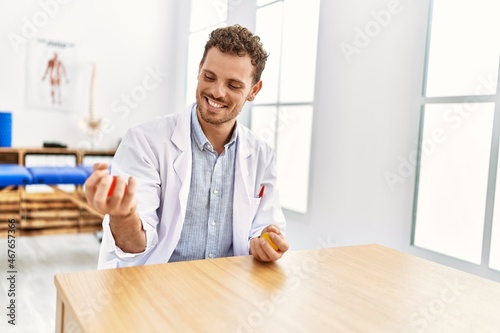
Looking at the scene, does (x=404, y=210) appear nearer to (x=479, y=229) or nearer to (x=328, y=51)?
(x=479, y=229)

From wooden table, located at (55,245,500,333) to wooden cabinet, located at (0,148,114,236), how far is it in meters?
Answer: 3.49

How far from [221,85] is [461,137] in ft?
4.57

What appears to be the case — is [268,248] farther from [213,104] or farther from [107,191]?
[213,104]

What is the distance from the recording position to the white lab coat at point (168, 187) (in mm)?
1310

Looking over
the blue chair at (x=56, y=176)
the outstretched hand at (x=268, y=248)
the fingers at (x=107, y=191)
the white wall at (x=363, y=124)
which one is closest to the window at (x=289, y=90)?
the white wall at (x=363, y=124)

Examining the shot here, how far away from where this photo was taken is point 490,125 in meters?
2.08

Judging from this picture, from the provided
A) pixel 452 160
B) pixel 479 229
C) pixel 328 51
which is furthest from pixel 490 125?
pixel 328 51

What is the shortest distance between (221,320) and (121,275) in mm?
287

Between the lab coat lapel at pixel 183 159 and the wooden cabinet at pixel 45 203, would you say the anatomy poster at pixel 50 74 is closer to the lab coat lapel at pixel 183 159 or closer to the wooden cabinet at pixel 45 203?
the wooden cabinet at pixel 45 203

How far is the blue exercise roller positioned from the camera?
4.02m

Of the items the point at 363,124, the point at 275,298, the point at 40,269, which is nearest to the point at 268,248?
the point at 275,298

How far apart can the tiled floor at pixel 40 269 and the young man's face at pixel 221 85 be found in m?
1.60

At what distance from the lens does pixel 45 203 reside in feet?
14.9

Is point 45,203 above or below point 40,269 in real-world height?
above
